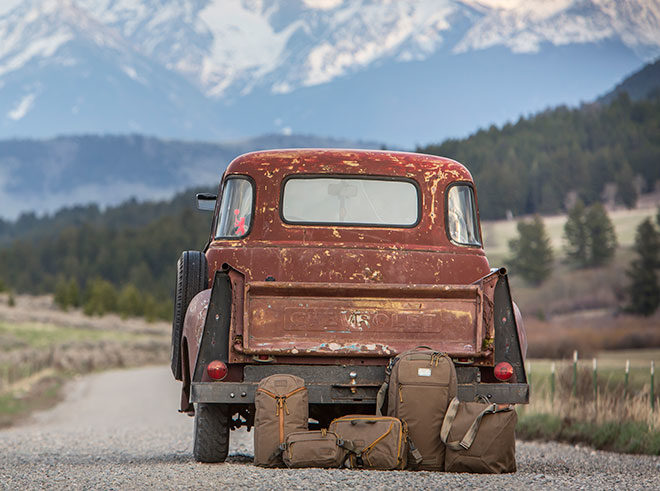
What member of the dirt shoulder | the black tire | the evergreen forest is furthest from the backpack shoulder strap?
the evergreen forest

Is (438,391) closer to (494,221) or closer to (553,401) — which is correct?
(553,401)

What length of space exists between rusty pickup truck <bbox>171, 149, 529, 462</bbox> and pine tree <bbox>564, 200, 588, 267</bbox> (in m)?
114

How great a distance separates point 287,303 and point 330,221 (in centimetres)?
143

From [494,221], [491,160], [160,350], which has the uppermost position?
[491,160]

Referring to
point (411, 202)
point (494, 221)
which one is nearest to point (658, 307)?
point (494, 221)

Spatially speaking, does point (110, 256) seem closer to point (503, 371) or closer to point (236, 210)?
point (236, 210)

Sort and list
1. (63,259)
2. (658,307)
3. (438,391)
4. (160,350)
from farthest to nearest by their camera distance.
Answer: (63,259)
(658,307)
(160,350)
(438,391)

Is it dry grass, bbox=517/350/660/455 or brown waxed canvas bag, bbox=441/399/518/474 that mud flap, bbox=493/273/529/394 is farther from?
dry grass, bbox=517/350/660/455

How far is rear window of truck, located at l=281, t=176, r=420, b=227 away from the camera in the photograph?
8.49 metres

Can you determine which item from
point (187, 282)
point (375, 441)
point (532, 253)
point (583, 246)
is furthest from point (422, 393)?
point (583, 246)

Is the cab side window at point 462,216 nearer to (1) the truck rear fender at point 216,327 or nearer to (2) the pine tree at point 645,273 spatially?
(1) the truck rear fender at point 216,327

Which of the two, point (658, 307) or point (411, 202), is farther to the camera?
point (658, 307)

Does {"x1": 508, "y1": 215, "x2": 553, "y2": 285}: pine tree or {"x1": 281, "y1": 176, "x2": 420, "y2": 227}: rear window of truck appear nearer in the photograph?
{"x1": 281, "y1": 176, "x2": 420, "y2": 227}: rear window of truck

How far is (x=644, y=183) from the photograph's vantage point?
144 meters
